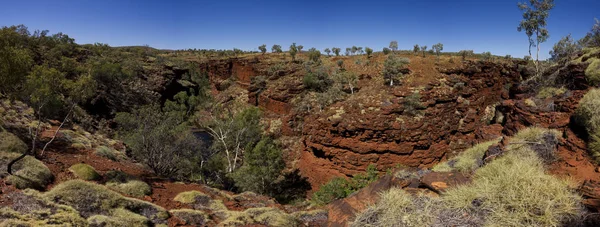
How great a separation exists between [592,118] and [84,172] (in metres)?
15.3

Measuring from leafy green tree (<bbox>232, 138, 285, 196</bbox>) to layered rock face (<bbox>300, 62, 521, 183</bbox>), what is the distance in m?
2.40

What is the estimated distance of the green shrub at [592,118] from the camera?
5957 millimetres

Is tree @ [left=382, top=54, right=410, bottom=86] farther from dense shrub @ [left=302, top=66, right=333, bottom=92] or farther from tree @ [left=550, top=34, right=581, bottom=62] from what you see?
tree @ [left=550, top=34, right=581, bottom=62]

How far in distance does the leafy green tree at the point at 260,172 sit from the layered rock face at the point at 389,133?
94.6 inches

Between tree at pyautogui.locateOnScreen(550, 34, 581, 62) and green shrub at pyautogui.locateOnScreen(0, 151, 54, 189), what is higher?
tree at pyautogui.locateOnScreen(550, 34, 581, 62)

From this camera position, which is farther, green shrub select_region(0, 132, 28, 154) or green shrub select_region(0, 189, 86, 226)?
green shrub select_region(0, 132, 28, 154)

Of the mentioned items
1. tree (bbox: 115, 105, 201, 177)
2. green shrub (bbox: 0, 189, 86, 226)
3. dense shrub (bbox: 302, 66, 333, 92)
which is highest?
dense shrub (bbox: 302, 66, 333, 92)

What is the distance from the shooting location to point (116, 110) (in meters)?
31.9

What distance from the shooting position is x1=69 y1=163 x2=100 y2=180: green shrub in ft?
34.8

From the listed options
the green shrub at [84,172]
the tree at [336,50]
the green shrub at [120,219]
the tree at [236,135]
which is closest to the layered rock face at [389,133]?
the tree at [236,135]

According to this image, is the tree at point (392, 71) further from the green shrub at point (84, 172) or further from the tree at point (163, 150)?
the green shrub at point (84, 172)

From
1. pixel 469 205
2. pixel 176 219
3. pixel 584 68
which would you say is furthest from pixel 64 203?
pixel 584 68

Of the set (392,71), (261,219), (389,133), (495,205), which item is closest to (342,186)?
(389,133)

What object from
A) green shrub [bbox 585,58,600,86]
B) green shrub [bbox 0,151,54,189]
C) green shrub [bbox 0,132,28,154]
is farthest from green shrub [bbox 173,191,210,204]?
green shrub [bbox 585,58,600,86]
